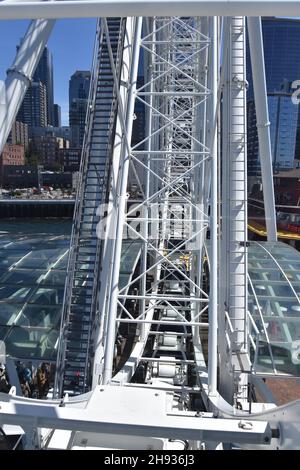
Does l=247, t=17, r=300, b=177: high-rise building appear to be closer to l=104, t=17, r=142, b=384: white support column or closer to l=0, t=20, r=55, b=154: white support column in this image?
l=104, t=17, r=142, b=384: white support column

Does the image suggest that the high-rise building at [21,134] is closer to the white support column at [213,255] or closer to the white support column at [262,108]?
the white support column at [262,108]

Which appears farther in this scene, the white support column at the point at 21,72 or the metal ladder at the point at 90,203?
the metal ladder at the point at 90,203

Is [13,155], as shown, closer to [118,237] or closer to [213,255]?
[118,237]

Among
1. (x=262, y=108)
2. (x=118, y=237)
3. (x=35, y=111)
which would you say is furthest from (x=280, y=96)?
(x=35, y=111)

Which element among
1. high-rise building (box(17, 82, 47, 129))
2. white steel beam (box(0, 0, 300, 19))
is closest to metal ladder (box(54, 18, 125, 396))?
white steel beam (box(0, 0, 300, 19))

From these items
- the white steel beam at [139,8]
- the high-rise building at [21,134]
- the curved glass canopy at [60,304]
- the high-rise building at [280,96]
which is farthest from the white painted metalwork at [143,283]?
the high-rise building at [21,134]

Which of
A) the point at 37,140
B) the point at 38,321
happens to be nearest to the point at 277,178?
the point at 38,321

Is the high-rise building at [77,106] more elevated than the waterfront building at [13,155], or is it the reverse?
the high-rise building at [77,106]
